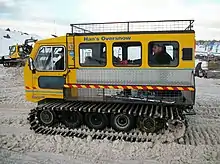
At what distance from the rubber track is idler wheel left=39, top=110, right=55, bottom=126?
0.47ft

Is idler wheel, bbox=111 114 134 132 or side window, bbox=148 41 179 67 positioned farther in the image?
idler wheel, bbox=111 114 134 132

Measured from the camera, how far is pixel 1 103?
41.5ft

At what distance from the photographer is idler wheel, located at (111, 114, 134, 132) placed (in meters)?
7.94

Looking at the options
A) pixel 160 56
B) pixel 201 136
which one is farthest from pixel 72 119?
pixel 201 136

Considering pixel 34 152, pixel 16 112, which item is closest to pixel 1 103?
pixel 16 112

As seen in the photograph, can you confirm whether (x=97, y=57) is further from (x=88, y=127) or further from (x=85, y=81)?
(x=88, y=127)

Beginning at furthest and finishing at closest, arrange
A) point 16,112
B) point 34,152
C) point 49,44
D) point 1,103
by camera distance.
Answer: point 1,103, point 16,112, point 49,44, point 34,152

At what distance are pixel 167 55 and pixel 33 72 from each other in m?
3.72

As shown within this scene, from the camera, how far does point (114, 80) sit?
8.11m

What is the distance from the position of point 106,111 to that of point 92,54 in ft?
5.10

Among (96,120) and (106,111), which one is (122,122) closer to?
(106,111)

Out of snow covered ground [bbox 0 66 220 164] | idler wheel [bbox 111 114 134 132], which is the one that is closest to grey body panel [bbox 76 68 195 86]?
idler wheel [bbox 111 114 134 132]

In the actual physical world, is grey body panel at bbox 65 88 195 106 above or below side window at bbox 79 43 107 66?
below

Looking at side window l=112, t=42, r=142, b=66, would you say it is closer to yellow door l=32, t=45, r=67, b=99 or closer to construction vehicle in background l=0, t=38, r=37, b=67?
yellow door l=32, t=45, r=67, b=99
